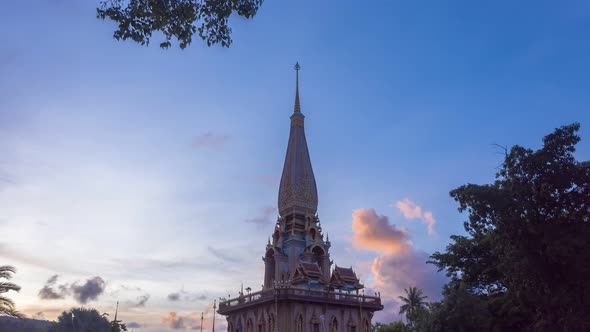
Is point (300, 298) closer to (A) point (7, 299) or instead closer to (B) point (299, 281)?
(B) point (299, 281)

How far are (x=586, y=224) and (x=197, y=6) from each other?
87.8 ft

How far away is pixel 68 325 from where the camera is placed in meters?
42.2

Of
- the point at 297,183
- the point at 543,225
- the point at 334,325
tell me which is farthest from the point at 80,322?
the point at 543,225

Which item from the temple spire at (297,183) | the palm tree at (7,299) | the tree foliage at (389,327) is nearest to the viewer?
the palm tree at (7,299)

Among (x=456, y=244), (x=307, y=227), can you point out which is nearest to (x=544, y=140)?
(x=456, y=244)

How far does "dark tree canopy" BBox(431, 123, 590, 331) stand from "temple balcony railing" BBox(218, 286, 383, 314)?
18.3m

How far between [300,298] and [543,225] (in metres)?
24.7

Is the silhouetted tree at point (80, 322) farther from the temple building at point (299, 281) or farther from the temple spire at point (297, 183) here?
the temple spire at point (297, 183)

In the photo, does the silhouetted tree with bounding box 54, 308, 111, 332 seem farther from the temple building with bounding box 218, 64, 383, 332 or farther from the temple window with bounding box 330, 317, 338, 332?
the temple window with bounding box 330, 317, 338, 332

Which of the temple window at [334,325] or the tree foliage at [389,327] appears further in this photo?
the tree foliage at [389,327]

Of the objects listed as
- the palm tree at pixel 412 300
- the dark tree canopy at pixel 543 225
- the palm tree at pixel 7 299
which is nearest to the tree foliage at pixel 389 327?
the palm tree at pixel 412 300

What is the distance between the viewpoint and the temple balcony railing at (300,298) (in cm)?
4886

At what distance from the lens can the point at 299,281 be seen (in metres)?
52.2

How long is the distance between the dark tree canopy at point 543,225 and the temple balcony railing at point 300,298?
18.3 metres
